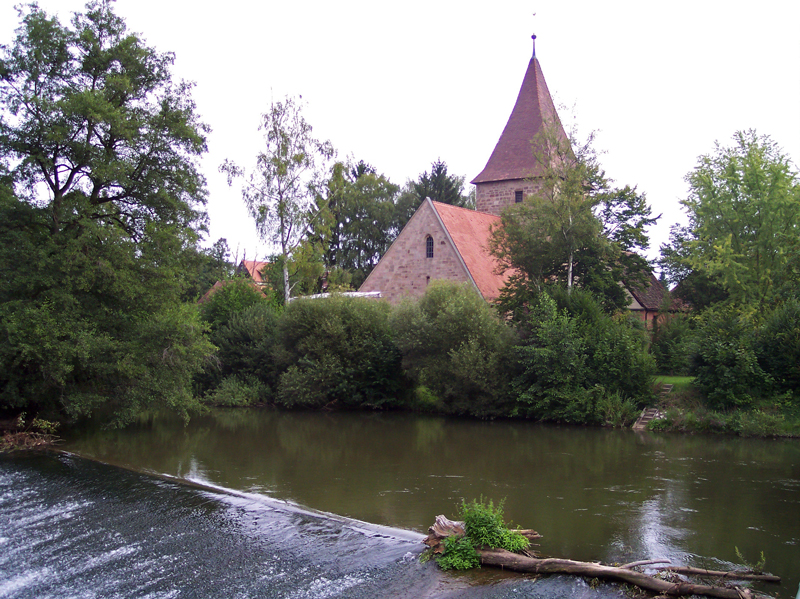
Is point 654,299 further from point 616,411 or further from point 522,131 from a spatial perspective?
point 616,411

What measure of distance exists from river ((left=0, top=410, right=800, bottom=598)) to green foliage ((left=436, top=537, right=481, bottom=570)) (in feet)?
0.55

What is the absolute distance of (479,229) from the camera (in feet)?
Result: 114

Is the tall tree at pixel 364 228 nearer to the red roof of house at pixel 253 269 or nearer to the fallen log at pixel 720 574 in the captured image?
the red roof of house at pixel 253 269

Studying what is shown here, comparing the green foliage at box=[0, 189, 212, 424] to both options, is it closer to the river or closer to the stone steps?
the river

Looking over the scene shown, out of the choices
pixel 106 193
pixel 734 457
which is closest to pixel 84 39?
pixel 106 193

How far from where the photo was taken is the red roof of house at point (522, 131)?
118ft

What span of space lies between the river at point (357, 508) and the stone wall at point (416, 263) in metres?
13.3

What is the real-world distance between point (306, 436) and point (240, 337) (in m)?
9.60

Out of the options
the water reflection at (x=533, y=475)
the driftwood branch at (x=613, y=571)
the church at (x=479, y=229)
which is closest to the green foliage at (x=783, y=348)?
the water reflection at (x=533, y=475)

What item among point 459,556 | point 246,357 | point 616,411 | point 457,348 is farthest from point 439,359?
point 459,556

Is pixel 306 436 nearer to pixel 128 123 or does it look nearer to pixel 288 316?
pixel 288 316

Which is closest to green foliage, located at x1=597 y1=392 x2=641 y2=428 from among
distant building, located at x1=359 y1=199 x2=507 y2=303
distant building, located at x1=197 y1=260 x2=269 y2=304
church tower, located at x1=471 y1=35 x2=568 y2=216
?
distant building, located at x1=359 y1=199 x2=507 y2=303

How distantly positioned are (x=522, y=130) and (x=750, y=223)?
49.0 ft

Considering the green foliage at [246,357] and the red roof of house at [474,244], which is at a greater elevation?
the red roof of house at [474,244]
